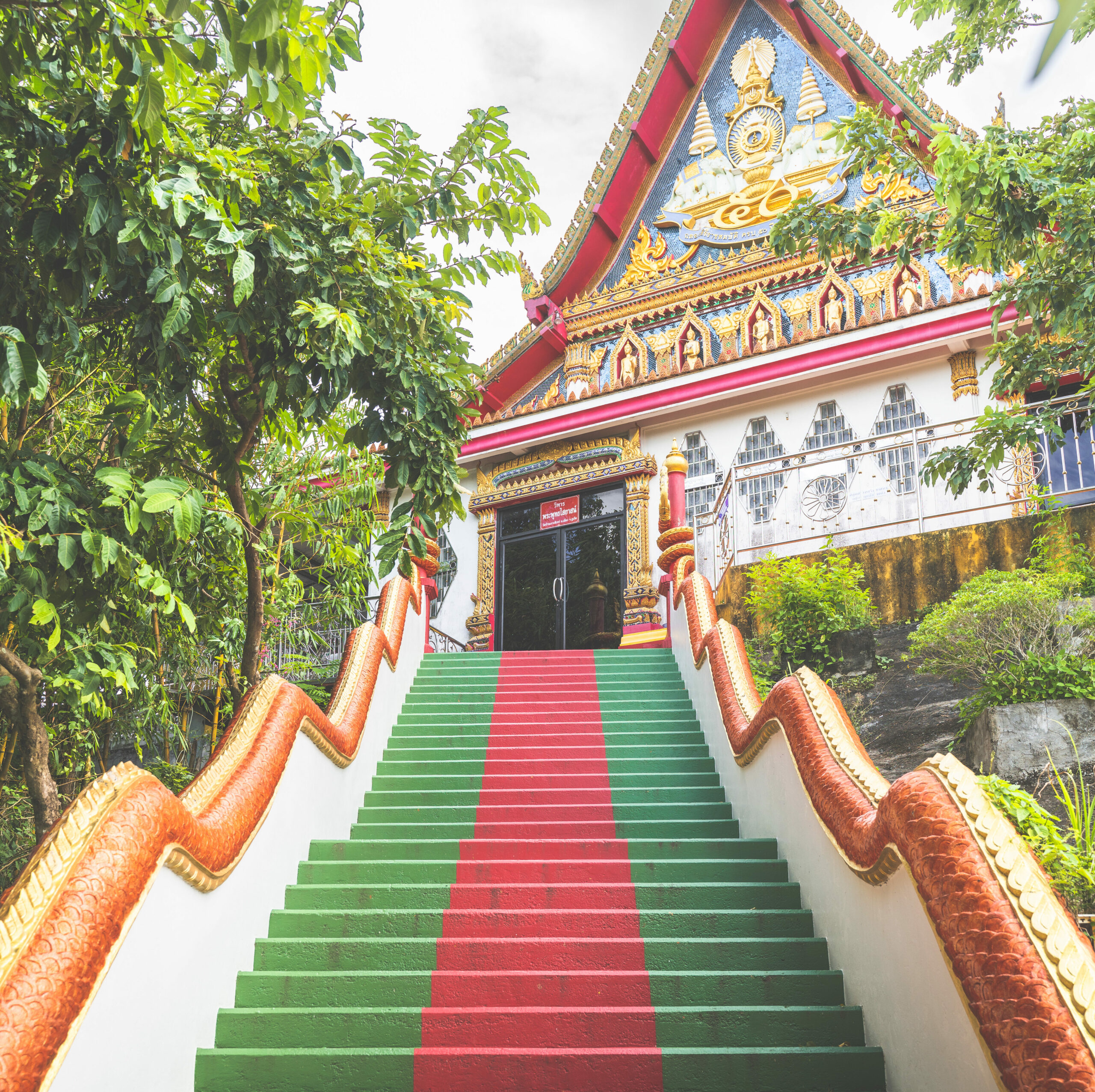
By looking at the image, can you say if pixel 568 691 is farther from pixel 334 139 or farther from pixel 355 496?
pixel 334 139

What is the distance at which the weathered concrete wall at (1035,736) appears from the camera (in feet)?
16.9

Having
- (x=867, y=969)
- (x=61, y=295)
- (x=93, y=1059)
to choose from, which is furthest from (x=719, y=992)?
(x=61, y=295)

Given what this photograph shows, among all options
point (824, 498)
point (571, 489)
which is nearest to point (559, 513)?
point (571, 489)

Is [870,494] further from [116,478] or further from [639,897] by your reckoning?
[116,478]

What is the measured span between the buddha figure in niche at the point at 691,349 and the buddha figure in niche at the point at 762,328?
0.64 meters

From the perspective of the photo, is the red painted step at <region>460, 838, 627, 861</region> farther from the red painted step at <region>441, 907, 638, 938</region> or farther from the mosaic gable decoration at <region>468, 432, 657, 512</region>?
the mosaic gable decoration at <region>468, 432, 657, 512</region>

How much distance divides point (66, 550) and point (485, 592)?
8.32 meters

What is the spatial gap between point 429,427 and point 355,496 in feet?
7.91

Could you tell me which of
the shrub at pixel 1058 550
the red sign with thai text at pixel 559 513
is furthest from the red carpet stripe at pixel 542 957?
the red sign with thai text at pixel 559 513

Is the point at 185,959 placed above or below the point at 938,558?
below

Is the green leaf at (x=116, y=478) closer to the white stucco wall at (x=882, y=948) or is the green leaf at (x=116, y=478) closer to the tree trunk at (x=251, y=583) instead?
the tree trunk at (x=251, y=583)

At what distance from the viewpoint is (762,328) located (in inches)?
438

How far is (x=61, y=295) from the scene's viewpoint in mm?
3824

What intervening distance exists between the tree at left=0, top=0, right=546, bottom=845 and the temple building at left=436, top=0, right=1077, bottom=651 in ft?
15.3
